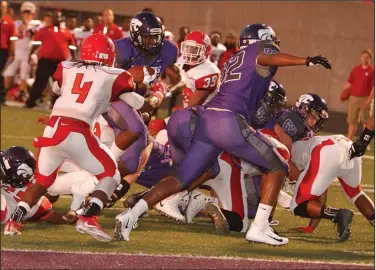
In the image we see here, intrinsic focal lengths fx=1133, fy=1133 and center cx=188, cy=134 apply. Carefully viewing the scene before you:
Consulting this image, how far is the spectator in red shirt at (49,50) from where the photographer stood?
770 inches

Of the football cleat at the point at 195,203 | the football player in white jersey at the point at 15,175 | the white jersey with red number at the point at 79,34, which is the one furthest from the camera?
the white jersey with red number at the point at 79,34

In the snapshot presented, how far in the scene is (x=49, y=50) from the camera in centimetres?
1956

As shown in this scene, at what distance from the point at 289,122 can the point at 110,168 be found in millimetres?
1882

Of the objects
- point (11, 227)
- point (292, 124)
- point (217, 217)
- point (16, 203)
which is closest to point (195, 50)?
point (292, 124)

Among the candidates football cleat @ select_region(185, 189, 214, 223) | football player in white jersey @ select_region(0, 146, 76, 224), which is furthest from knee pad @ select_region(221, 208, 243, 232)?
football player in white jersey @ select_region(0, 146, 76, 224)

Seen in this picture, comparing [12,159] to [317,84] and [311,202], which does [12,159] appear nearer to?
[311,202]

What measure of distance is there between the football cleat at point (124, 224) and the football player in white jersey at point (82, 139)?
85 millimetres

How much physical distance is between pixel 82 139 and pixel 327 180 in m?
2.15

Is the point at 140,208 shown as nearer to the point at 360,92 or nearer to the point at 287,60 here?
the point at 287,60

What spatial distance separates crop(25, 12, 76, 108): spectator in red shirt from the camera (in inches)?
770

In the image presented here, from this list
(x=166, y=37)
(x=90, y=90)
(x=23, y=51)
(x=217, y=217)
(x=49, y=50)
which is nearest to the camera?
(x=90, y=90)

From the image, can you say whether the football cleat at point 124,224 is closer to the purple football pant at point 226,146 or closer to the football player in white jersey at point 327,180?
the purple football pant at point 226,146

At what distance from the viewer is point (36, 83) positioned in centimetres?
1970

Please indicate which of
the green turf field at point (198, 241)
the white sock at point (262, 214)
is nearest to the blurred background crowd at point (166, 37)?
the green turf field at point (198, 241)
